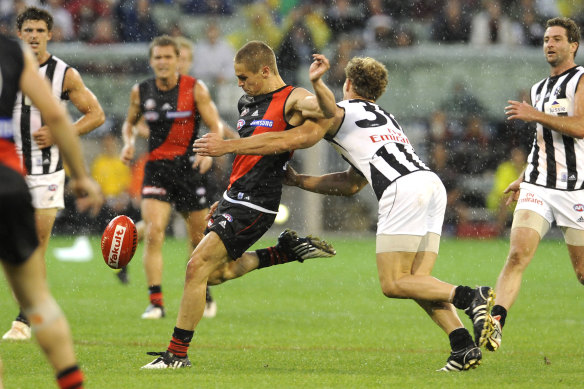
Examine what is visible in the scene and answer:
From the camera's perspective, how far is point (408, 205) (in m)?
6.57

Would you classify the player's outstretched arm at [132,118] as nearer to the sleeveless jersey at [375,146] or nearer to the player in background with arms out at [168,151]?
the player in background with arms out at [168,151]

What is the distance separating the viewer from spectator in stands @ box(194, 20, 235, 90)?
19.1m

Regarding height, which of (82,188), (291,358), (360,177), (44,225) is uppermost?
(82,188)

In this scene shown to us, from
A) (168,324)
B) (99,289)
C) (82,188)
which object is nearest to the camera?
(82,188)

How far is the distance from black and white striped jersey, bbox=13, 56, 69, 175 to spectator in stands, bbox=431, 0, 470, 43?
45.6 ft

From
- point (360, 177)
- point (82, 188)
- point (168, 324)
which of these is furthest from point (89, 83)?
point (82, 188)

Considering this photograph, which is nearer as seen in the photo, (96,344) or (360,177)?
(360,177)

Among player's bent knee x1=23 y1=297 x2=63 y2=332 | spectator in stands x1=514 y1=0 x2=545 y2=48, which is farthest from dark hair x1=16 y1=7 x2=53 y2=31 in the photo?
spectator in stands x1=514 y1=0 x2=545 y2=48

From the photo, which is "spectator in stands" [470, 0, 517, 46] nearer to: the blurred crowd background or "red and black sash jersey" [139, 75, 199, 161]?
the blurred crowd background

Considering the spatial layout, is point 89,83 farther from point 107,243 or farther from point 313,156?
point 107,243

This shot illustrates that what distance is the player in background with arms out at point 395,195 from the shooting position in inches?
253

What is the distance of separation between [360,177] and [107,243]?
6.62ft

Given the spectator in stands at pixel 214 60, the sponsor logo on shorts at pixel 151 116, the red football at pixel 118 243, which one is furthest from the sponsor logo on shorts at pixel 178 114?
the spectator in stands at pixel 214 60

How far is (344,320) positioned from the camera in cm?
964
